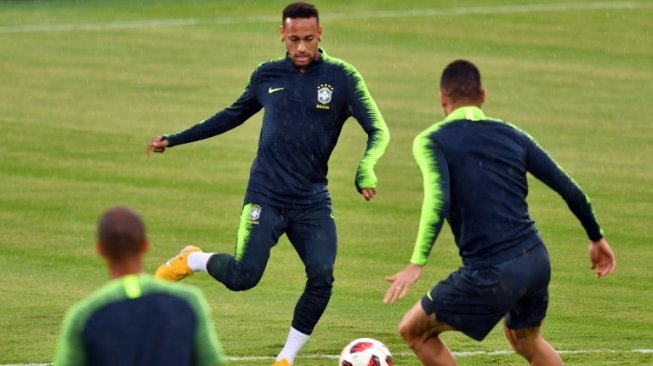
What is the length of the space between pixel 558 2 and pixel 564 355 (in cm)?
3361

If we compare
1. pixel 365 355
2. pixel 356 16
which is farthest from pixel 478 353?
pixel 356 16

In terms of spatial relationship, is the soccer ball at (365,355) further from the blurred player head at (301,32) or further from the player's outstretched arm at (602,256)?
the blurred player head at (301,32)

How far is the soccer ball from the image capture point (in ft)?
35.9

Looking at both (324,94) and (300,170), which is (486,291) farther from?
(324,94)

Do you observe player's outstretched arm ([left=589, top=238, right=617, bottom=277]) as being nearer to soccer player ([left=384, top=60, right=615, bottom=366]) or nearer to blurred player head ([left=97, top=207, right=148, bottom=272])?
soccer player ([left=384, top=60, right=615, bottom=366])

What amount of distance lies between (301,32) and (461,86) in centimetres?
257

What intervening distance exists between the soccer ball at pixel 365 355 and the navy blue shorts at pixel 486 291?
146 cm

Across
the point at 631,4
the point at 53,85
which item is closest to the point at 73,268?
the point at 53,85

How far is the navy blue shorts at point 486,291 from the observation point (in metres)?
9.43

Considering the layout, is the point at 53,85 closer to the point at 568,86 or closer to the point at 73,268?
the point at 568,86

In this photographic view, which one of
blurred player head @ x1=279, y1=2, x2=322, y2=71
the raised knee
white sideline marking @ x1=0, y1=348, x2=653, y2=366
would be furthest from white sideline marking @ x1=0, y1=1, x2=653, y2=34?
the raised knee

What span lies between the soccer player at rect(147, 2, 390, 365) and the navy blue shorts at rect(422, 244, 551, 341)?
2.25 metres

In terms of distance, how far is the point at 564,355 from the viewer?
41.5 feet

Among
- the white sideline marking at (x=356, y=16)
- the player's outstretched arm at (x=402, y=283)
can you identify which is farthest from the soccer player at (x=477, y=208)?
the white sideline marking at (x=356, y=16)
